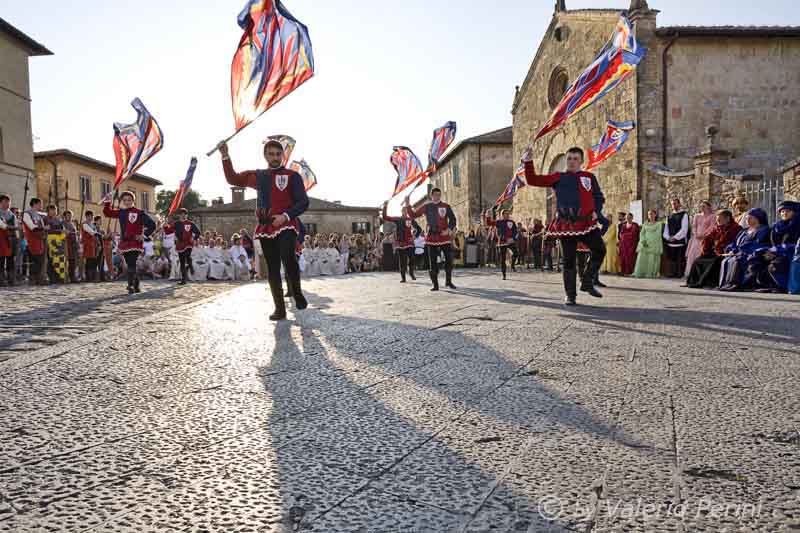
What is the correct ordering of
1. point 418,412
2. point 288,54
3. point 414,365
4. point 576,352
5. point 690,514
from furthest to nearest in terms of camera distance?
point 288,54, point 576,352, point 414,365, point 418,412, point 690,514

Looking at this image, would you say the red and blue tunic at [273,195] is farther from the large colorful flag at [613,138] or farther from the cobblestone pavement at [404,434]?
the large colorful flag at [613,138]

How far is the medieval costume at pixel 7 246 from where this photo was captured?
1450 cm

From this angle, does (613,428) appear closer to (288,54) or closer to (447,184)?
(288,54)

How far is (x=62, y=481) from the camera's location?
193cm

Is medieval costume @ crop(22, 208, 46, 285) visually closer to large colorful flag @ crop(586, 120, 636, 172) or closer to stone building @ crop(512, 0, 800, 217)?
large colorful flag @ crop(586, 120, 636, 172)

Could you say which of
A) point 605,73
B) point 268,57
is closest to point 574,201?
point 605,73

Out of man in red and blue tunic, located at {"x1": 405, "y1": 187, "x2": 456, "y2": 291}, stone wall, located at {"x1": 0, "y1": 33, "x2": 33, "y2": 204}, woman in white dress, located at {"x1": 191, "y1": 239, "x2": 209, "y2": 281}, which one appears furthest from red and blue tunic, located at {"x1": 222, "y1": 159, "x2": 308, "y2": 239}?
stone wall, located at {"x1": 0, "y1": 33, "x2": 33, "y2": 204}

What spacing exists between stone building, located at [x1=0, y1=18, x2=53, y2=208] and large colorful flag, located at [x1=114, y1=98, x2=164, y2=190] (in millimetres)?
17365

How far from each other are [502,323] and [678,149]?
17008 mm

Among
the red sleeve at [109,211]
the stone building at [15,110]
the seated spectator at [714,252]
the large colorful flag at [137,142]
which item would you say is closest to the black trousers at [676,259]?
the seated spectator at [714,252]

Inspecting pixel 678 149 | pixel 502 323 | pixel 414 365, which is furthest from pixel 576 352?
pixel 678 149

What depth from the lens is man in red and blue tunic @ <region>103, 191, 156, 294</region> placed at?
36.6ft

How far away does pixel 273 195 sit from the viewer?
264 inches

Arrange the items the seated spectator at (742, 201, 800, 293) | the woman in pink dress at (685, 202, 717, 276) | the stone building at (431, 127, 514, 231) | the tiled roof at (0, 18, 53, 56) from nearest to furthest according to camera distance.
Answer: the seated spectator at (742, 201, 800, 293) < the woman in pink dress at (685, 202, 717, 276) < the tiled roof at (0, 18, 53, 56) < the stone building at (431, 127, 514, 231)
